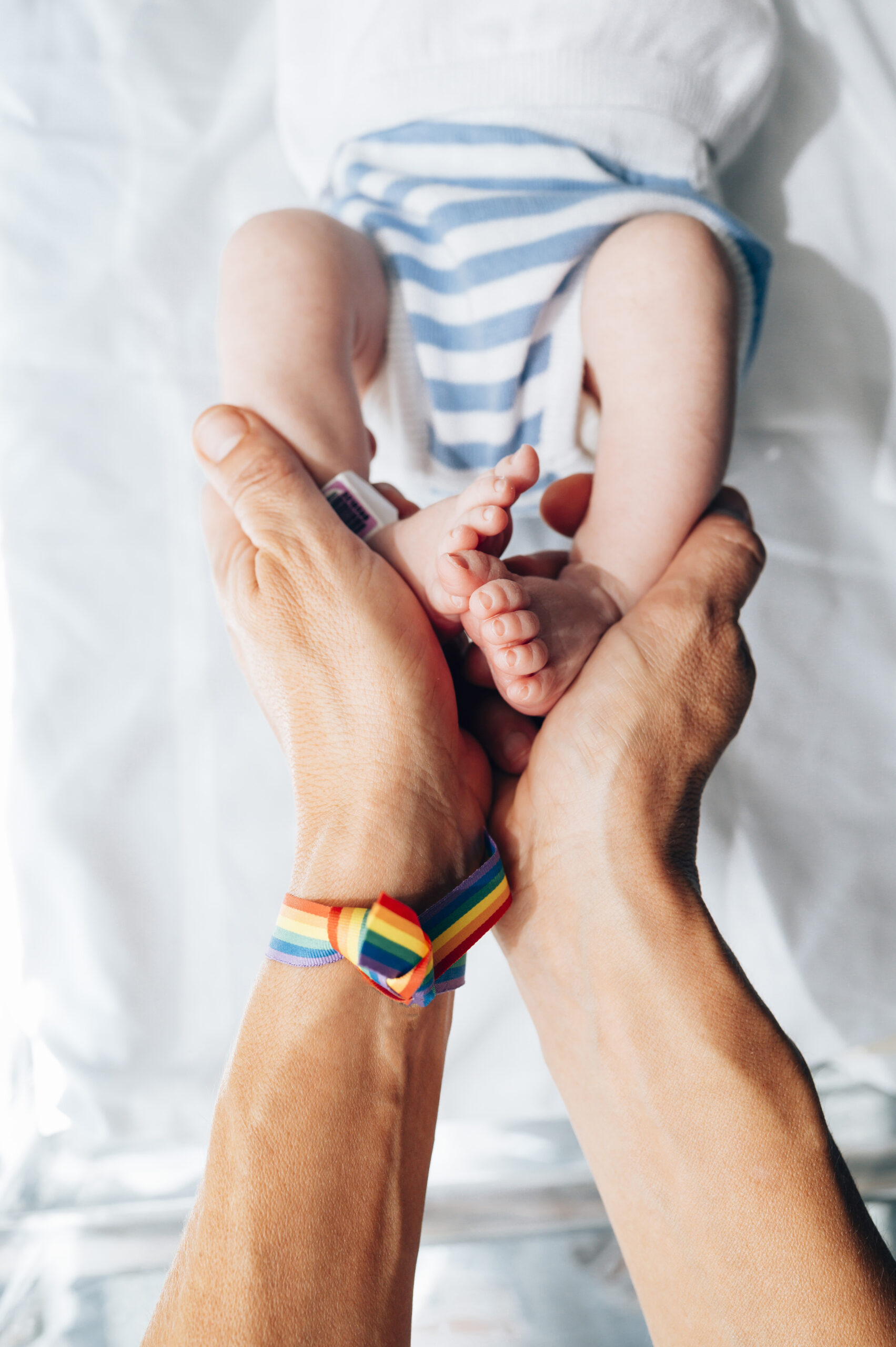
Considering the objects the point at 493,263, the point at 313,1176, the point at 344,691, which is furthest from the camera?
the point at 493,263

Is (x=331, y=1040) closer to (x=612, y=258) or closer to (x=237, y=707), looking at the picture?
(x=237, y=707)

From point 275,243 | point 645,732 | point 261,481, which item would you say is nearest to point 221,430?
point 261,481

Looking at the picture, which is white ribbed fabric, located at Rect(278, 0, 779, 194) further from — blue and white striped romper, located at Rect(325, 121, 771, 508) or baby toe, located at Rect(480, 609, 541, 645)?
baby toe, located at Rect(480, 609, 541, 645)

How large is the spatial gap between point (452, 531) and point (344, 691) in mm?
151

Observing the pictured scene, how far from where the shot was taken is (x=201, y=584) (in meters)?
1.08

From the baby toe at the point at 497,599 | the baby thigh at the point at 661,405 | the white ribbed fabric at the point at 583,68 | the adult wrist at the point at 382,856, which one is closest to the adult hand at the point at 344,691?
the adult wrist at the point at 382,856

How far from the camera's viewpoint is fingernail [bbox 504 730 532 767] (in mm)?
762

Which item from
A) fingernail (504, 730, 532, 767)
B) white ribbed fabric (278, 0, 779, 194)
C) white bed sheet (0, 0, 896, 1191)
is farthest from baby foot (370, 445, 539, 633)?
white ribbed fabric (278, 0, 779, 194)

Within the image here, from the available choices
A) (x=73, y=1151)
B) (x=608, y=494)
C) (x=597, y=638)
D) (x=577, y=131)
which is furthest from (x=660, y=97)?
(x=73, y=1151)

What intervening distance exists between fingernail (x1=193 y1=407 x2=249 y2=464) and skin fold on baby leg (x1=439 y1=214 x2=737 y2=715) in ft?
0.86

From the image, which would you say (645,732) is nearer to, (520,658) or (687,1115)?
(520,658)

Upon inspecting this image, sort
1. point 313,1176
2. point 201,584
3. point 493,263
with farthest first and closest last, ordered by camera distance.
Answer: point 201,584 < point 493,263 < point 313,1176

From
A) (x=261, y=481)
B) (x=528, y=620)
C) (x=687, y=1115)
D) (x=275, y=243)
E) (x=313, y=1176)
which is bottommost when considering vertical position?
(x=687, y=1115)

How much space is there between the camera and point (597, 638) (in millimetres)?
748
